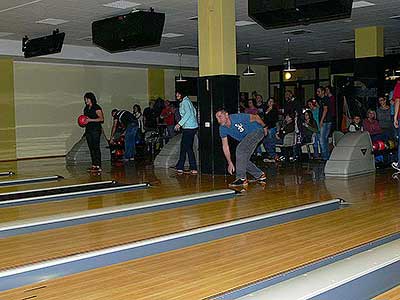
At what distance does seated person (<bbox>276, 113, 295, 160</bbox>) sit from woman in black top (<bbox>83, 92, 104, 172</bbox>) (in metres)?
3.39

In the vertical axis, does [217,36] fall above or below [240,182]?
above

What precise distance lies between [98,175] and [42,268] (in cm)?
547

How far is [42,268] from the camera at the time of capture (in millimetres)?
3258

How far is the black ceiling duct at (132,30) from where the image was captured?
8.90 m

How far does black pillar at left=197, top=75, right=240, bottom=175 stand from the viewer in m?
8.32

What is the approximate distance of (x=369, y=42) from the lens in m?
11.3

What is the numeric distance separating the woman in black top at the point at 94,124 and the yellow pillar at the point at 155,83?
23.7ft

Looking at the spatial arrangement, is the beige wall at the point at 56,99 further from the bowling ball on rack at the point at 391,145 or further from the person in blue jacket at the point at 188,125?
the bowling ball on rack at the point at 391,145

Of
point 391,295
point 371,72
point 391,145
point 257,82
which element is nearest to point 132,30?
point 391,145

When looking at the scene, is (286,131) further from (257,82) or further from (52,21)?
(257,82)

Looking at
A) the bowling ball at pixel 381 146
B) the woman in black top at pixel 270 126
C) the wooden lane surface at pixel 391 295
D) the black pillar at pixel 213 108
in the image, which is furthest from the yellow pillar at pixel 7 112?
the wooden lane surface at pixel 391 295

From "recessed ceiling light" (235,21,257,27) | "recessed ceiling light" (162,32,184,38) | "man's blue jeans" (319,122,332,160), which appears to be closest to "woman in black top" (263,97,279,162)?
"man's blue jeans" (319,122,332,160)

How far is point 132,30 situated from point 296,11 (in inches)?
124

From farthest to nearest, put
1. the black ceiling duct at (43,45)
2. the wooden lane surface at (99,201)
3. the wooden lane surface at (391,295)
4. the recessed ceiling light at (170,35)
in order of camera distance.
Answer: the recessed ceiling light at (170,35) → the black ceiling duct at (43,45) → the wooden lane surface at (99,201) → the wooden lane surface at (391,295)
